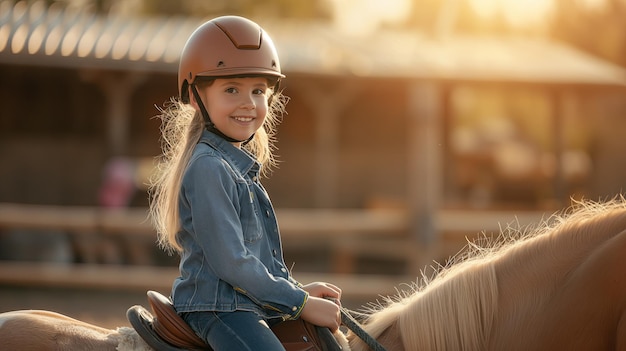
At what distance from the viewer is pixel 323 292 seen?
2699 mm

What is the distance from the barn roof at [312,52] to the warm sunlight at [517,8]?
25.0 m

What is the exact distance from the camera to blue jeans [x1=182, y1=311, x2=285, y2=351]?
7.95ft

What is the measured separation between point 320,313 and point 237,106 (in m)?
0.69

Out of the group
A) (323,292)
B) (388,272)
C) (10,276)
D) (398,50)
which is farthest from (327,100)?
(323,292)

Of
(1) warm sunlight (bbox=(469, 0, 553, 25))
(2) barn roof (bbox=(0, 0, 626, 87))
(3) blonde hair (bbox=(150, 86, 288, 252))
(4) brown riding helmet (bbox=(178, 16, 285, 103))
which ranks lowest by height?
(1) warm sunlight (bbox=(469, 0, 553, 25))

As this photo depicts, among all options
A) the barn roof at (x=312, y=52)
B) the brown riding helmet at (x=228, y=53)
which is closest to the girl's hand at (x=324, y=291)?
the brown riding helmet at (x=228, y=53)

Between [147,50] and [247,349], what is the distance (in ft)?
35.9

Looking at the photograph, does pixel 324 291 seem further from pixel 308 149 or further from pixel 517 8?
pixel 517 8

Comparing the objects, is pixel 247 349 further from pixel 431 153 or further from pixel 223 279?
pixel 431 153

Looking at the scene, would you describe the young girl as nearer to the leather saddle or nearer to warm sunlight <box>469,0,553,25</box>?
the leather saddle

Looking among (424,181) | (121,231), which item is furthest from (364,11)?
(121,231)

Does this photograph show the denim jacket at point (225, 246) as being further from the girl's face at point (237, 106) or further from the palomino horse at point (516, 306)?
the palomino horse at point (516, 306)

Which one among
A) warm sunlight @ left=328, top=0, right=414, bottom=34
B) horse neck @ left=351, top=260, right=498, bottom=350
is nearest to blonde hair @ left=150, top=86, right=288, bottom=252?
horse neck @ left=351, top=260, right=498, bottom=350

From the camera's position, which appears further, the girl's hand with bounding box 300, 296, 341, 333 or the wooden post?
the wooden post
